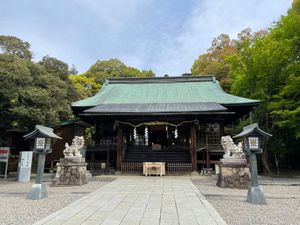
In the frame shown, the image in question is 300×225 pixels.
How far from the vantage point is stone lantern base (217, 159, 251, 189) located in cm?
907

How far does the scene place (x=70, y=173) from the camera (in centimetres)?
973

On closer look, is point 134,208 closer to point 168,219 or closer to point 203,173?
point 168,219

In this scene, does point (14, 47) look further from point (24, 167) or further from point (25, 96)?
point (24, 167)

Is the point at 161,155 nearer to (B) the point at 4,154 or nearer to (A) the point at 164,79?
(A) the point at 164,79

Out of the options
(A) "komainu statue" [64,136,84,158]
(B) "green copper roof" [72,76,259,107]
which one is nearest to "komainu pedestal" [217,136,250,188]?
(B) "green copper roof" [72,76,259,107]

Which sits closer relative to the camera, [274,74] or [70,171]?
[70,171]

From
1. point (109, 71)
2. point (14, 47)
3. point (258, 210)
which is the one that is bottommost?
point (258, 210)

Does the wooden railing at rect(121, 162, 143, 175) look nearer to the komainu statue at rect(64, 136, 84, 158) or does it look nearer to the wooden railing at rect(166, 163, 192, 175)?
the wooden railing at rect(166, 163, 192, 175)

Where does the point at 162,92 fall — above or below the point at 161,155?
above

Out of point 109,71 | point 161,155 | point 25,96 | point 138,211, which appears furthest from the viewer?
point 109,71

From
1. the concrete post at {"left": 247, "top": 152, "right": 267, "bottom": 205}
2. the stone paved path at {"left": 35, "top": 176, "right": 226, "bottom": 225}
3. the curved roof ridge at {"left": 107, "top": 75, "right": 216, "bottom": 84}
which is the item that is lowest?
the stone paved path at {"left": 35, "top": 176, "right": 226, "bottom": 225}

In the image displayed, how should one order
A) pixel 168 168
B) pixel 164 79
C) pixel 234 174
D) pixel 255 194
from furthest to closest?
pixel 164 79
pixel 168 168
pixel 234 174
pixel 255 194

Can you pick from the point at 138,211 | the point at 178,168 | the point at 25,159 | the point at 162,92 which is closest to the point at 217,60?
the point at 162,92

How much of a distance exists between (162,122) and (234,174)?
20.6ft
